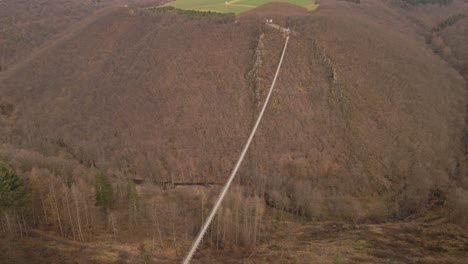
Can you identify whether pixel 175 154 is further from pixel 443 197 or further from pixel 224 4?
pixel 224 4

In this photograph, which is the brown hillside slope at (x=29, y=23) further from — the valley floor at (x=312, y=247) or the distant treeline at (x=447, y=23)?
→ the distant treeline at (x=447, y=23)

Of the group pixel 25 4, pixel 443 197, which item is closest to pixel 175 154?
pixel 443 197

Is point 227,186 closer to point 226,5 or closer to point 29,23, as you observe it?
point 226,5

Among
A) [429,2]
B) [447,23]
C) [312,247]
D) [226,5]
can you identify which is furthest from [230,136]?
[429,2]

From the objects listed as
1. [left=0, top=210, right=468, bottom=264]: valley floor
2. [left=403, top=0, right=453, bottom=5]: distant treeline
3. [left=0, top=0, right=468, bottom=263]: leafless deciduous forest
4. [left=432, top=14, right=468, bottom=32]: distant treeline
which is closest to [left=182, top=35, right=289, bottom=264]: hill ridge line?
[left=0, top=0, right=468, bottom=263]: leafless deciduous forest

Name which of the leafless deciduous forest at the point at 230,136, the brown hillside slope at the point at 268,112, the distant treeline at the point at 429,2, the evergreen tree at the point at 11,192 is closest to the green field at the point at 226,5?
the leafless deciduous forest at the point at 230,136
